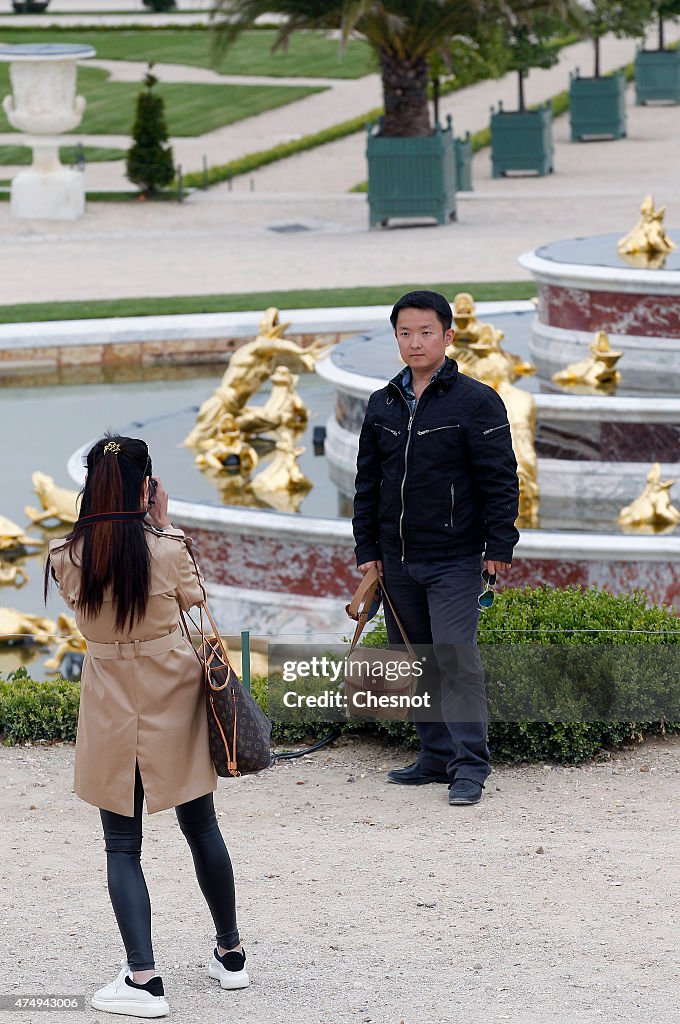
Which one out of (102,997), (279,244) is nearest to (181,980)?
(102,997)

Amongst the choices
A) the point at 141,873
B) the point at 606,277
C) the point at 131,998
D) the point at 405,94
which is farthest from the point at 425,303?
the point at 405,94

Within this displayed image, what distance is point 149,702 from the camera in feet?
14.3

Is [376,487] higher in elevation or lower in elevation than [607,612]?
higher

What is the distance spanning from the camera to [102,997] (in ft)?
14.3

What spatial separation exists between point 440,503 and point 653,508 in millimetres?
3844

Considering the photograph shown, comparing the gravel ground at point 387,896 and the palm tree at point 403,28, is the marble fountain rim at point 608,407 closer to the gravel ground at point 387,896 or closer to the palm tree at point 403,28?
the gravel ground at point 387,896

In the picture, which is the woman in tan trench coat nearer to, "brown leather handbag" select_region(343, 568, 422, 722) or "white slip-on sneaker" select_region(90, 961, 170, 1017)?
"white slip-on sneaker" select_region(90, 961, 170, 1017)

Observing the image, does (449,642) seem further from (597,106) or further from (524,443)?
(597,106)

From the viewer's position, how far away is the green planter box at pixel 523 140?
28875 millimetres

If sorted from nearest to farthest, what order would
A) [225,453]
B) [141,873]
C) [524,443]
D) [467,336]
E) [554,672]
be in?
1. [141,873]
2. [554,672]
3. [524,443]
4. [467,336]
5. [225,453]

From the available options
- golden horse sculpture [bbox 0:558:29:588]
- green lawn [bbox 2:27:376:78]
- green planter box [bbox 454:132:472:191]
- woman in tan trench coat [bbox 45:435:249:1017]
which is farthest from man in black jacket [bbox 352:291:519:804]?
green lawn [bbox 2:27:376:78]

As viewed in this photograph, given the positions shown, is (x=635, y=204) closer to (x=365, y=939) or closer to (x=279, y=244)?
(x=279, y=244)

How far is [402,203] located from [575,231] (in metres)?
2.86

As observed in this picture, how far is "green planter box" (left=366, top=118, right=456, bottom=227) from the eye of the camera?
24062 millimetres
